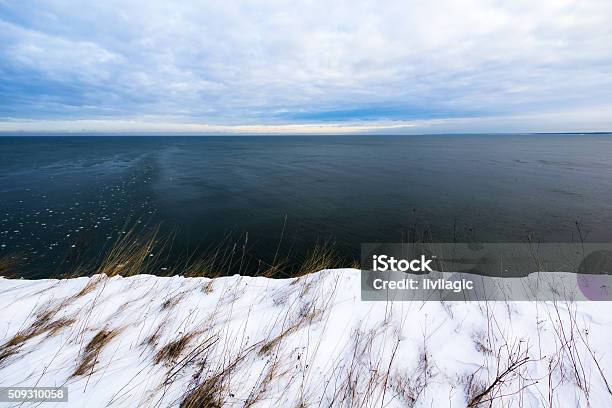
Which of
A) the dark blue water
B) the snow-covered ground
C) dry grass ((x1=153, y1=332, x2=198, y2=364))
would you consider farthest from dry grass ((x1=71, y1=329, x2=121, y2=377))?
the dark blue water

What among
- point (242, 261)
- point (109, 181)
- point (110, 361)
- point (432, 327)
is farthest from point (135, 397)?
point (109, 181)

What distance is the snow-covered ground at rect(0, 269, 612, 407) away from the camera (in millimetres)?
3332

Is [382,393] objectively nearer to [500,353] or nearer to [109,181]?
[500,353]

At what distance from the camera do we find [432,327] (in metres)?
4.45

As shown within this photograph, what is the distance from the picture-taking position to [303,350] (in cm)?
400

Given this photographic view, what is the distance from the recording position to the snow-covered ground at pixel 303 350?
333 centimetres

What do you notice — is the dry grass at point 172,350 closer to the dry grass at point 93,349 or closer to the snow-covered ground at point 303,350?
the snow-covered ground at point 303,350

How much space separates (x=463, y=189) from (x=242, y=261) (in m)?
19.6

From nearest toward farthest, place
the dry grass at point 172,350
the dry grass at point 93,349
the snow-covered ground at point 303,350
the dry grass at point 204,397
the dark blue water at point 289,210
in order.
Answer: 1. the dry grass at point 204,397
2. the snow-covered ground at point 303,350
3. the dry grass at point 93,349
4. the dry grass at point 172,350
5. the dark blue water at point 289,210

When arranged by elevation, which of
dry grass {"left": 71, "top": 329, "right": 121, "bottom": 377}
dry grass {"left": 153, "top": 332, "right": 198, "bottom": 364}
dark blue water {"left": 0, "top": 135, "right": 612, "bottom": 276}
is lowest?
dark blue water {"left": 0, "top": 135, "right": 612, "bottom": 276}

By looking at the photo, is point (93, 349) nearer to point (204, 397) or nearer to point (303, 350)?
point (204, 397)

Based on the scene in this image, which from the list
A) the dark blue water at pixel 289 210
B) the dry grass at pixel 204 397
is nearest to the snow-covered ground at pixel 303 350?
the dry grass at pixel 204 397

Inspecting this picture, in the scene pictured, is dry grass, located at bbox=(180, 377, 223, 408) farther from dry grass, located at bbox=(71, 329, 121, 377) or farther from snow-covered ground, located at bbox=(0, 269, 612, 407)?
dry grass, located at bbox=(71, 329, 121, 377)

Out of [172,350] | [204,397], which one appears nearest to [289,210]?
[172,350]
